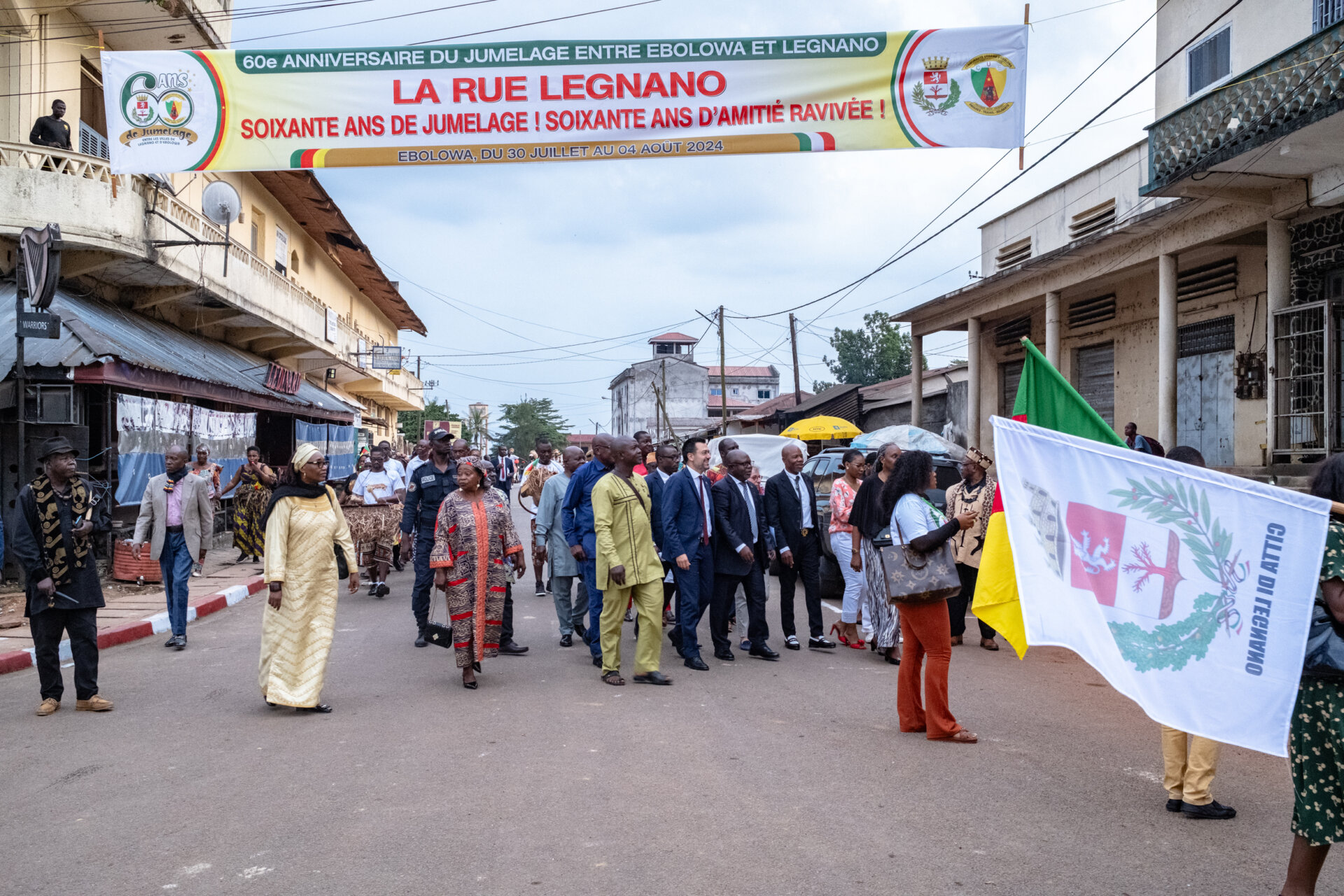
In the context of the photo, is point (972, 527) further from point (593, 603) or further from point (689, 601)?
point (593, 603)

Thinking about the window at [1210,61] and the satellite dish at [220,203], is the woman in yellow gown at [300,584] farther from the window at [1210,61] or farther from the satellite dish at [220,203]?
the window at [1210,61]

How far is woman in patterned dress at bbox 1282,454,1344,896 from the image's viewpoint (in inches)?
127

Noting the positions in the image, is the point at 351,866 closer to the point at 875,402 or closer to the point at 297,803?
the point at 297,803

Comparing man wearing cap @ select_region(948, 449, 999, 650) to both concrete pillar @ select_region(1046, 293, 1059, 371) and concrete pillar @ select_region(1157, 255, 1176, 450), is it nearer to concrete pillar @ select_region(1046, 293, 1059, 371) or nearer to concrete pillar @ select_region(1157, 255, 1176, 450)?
concrete pillar @ select_region(1157, 255, 1176, 450)

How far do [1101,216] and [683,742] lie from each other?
15002 millimetres

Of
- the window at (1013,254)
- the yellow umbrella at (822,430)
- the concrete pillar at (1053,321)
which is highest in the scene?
the window at (1013,254)

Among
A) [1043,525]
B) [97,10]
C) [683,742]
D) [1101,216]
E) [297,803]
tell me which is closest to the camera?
[1043,525]

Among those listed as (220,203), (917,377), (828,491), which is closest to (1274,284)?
(828,491)

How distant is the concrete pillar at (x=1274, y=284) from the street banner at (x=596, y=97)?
5032mm

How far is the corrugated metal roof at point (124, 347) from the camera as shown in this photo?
1171 cm

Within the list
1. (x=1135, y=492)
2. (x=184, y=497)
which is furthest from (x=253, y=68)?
(x=1135, y=492)

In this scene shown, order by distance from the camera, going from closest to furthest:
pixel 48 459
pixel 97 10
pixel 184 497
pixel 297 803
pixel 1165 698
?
pixel 1165 698
pixel 297 803
pixel 48 459
pixel 184 497
pixel 97 10

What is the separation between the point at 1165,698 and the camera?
3.74 metres

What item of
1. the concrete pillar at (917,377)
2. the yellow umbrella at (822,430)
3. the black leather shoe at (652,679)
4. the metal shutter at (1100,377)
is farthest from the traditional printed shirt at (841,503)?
the yellow umbrella at (822,430)
